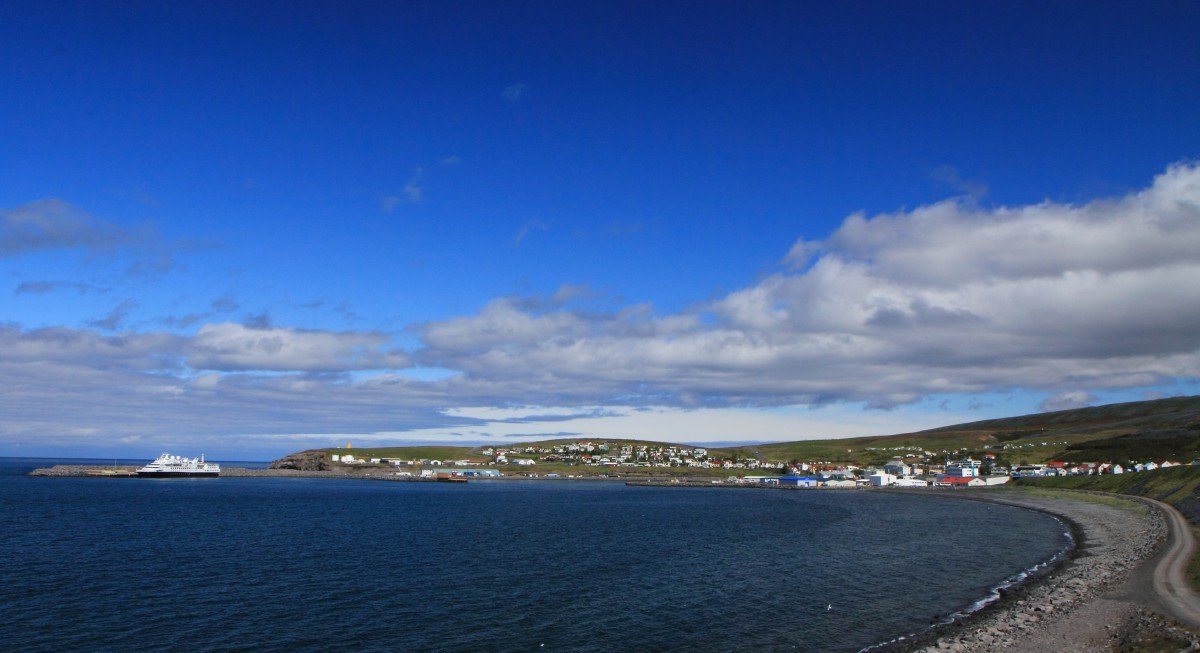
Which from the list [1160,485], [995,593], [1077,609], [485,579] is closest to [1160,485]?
[1160,485]

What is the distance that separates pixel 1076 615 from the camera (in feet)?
131

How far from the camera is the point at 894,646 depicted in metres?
36.2

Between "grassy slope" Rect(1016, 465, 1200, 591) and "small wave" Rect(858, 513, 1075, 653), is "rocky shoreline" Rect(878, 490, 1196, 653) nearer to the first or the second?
"small wave" Rect(858, 513, 1075, 653)

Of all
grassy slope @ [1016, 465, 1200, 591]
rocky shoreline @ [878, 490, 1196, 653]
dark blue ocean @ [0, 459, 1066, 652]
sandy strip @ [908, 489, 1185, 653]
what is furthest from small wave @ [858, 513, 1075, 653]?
grassy slope @ [1016, 465, 1200, 591]

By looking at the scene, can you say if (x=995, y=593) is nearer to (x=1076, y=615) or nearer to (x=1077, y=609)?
(x=1077, y=609)

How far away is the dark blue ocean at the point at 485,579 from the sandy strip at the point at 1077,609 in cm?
326

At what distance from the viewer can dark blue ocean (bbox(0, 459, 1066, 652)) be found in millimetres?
37938

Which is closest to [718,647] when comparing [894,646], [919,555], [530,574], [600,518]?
[894,646]

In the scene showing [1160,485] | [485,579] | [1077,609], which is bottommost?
[1077,609]

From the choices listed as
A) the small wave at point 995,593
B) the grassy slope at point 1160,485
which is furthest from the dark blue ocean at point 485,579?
Answer: the grassy slope at point 1160,485

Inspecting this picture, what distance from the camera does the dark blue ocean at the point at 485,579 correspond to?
3794cm

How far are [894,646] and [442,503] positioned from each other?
352 ft

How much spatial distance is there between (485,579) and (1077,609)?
37.3 metres

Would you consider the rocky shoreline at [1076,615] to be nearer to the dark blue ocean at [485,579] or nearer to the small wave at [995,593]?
the small wave at [995,593]
